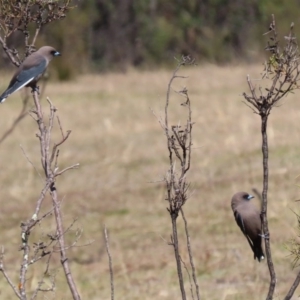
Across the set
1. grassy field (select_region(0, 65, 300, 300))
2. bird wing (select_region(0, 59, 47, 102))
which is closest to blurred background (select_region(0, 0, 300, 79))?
grassy field (select_region(0, 65, 300, 300))

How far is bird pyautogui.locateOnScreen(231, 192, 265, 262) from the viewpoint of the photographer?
124 inches

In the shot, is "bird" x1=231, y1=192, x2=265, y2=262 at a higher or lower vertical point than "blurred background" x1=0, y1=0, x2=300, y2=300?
lower

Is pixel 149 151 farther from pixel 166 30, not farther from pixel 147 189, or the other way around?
pixel 166 30

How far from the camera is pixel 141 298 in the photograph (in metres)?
5.68

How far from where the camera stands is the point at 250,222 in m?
3.17

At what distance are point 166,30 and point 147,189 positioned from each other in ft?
43.4

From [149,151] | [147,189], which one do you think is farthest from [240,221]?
[149,151]

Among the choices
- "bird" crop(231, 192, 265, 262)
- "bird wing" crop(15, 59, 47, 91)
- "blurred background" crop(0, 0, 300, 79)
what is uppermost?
"blurred background" crop(0, 0, 300, 79)

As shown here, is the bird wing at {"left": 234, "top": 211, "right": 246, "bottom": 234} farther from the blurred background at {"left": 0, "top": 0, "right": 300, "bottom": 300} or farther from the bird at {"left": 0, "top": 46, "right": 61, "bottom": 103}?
the bird at {"left": 0, "top": 46, "right": 61, "bottom": 103}

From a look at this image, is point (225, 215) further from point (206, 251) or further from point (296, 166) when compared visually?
point (296, 166)

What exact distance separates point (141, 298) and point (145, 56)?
16598 mm

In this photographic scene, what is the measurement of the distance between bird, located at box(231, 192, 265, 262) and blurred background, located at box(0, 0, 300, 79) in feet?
56.8

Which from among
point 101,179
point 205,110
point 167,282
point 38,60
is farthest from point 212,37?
point 38,60

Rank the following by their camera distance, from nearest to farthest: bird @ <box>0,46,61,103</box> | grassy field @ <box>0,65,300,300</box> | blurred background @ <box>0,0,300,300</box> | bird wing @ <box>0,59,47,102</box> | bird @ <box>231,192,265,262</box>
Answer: bird @ <box>231,192,265,262</box> < bird @ <box>0,46,61,103</box> < bird wing @ <box>0,59,47,102</box> < grassy field @ <box>0,65,300,300</box> < blurred background @ <box>0,0,300,300</box>
